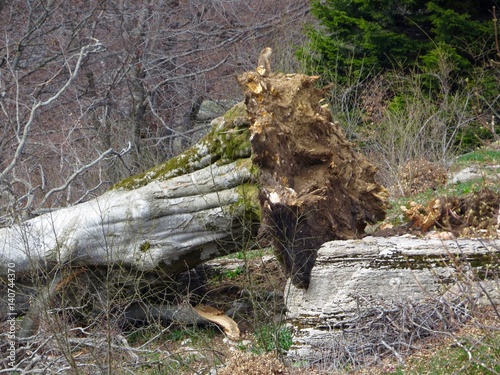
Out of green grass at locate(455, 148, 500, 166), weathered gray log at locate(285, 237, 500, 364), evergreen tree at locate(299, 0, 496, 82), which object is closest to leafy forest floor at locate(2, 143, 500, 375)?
weathered gray log at locate(285, 237, 500, 364)

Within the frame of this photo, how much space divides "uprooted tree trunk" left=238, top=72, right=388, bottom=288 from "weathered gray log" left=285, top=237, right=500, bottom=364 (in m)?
0.37

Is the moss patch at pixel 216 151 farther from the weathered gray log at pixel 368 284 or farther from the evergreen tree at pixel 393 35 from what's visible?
the evergreen tree at pixel 393 35

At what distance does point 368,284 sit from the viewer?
7.66 meters

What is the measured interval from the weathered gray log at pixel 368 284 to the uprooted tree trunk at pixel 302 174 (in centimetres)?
37

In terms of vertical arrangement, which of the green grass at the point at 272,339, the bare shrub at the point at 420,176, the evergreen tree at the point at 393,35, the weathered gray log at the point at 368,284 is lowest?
the bare shrub at the point at 420,176

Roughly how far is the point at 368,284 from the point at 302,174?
209cm

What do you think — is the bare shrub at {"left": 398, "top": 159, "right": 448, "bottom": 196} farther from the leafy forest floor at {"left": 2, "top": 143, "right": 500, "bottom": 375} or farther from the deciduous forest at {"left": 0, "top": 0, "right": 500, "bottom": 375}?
the leafy forest floor at {"left": 2, "top": 143, "right": 500, "bottom": 375}

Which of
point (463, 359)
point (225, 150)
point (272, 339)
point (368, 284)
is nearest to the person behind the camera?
point (463, 359)

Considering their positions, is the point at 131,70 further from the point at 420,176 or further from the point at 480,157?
the point at 480,157

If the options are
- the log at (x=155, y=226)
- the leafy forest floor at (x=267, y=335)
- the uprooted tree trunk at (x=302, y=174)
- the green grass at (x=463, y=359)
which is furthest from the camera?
the log at (x=155, y=226)

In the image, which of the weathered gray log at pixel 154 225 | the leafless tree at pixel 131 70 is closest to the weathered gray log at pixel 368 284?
the weathered gray log at pixel 154 225

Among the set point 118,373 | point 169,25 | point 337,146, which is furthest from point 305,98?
point 169,25

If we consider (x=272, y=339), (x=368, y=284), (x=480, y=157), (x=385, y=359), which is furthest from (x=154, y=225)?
(x=480, y=157)

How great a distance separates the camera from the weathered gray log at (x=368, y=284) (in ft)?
23.9
